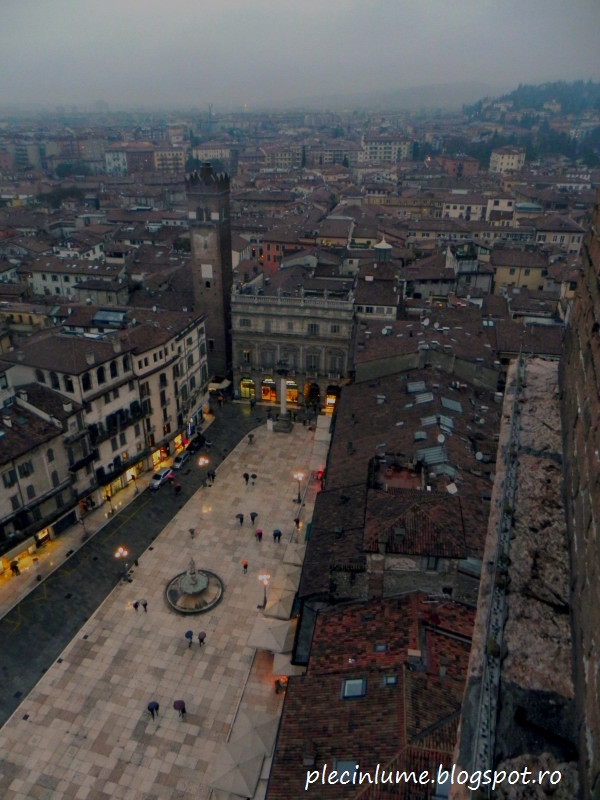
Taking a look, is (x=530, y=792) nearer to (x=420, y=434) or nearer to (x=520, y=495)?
(x=520, y=495)

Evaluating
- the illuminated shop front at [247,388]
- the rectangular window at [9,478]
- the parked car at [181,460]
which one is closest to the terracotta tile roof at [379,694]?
the rectangular window at [9,478]

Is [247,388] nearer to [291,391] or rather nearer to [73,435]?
[291,391]

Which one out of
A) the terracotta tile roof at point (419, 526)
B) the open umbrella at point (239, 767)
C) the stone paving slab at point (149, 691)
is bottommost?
the stone paving slab at point (149, 691)

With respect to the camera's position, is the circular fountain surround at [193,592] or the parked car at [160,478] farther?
the parked car at [160,478]

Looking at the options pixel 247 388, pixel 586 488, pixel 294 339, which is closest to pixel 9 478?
pixel 247 388

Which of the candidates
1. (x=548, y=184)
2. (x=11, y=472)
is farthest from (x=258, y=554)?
(x=548, y=184)

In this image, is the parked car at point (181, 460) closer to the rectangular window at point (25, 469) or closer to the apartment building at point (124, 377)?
the apartment building at point (124, 377)

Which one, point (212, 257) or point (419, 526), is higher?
point (212, 257)
